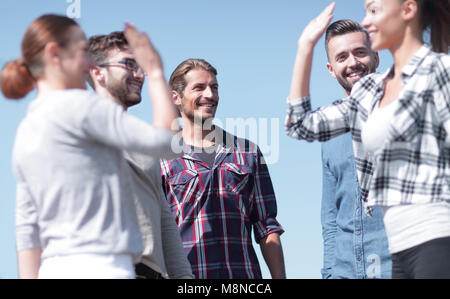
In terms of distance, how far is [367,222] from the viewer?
16.9 ft

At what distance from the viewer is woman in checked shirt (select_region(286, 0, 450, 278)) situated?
10.3 ft

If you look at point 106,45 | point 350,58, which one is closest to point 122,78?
point 106,45

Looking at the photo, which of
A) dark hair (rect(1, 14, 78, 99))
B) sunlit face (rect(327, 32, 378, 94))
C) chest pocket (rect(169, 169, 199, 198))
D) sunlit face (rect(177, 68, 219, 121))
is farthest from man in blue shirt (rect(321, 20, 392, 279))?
dark hair (rect(1, 14, 78, 99))

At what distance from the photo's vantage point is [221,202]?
5129mm

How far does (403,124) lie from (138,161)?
1700 mm

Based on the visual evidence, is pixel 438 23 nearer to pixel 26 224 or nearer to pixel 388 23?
pixel 388 23

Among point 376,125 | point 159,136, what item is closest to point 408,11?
point 376,125

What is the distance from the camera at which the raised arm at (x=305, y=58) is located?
11.7 feet

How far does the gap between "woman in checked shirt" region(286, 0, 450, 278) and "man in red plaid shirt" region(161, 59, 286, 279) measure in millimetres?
1665

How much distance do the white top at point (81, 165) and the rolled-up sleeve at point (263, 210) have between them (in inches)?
90.2

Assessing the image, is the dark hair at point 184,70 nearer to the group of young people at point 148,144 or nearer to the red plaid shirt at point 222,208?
the red plaid shirt at point 222,208

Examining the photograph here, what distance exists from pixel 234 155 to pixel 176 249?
140 cm

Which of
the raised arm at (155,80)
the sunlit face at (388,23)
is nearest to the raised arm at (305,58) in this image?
the sunlit face at (388,23)

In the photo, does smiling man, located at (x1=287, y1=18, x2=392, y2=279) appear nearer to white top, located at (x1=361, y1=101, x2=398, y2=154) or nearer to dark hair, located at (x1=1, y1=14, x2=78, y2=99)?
white top, located at (x1=361, y1=101, x2=398, y2=154)
